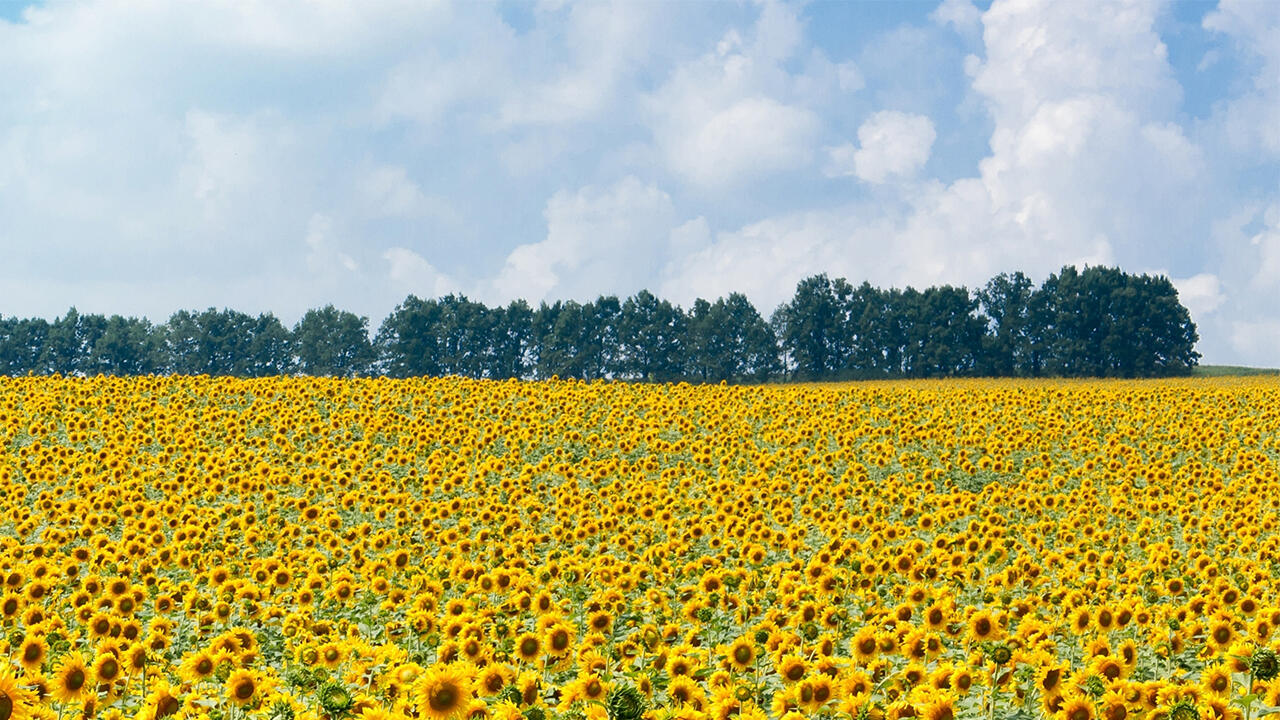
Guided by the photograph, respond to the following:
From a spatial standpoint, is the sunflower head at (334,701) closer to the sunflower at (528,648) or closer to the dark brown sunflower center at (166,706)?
the dark brown sunflower center at (166,706)

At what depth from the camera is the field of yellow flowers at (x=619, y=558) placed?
266 inches

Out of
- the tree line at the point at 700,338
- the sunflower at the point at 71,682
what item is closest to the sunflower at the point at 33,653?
the sunflower at the point at 71,682

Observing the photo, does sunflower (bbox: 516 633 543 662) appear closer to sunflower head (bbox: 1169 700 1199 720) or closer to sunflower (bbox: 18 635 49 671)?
sunflower (bbox: 18 635 49 671)

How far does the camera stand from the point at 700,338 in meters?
98.2

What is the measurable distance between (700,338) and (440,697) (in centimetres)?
9291

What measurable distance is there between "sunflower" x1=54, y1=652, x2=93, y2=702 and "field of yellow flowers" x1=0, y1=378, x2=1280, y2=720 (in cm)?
2

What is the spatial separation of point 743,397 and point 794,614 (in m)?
21.2

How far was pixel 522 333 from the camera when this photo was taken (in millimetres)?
102812

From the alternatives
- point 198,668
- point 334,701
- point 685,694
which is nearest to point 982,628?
point 685,694

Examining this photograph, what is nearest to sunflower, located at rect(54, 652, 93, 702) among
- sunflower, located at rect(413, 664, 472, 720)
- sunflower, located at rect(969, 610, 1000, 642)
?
sunflower, located at rect(413, 664, 472, 720)

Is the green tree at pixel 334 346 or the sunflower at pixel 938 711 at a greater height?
the green tree at pixel 334 346

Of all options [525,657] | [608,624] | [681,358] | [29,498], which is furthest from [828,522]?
[681,358]

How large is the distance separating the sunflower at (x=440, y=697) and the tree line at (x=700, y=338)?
89.2m

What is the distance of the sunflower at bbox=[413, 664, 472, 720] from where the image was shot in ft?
18.4
